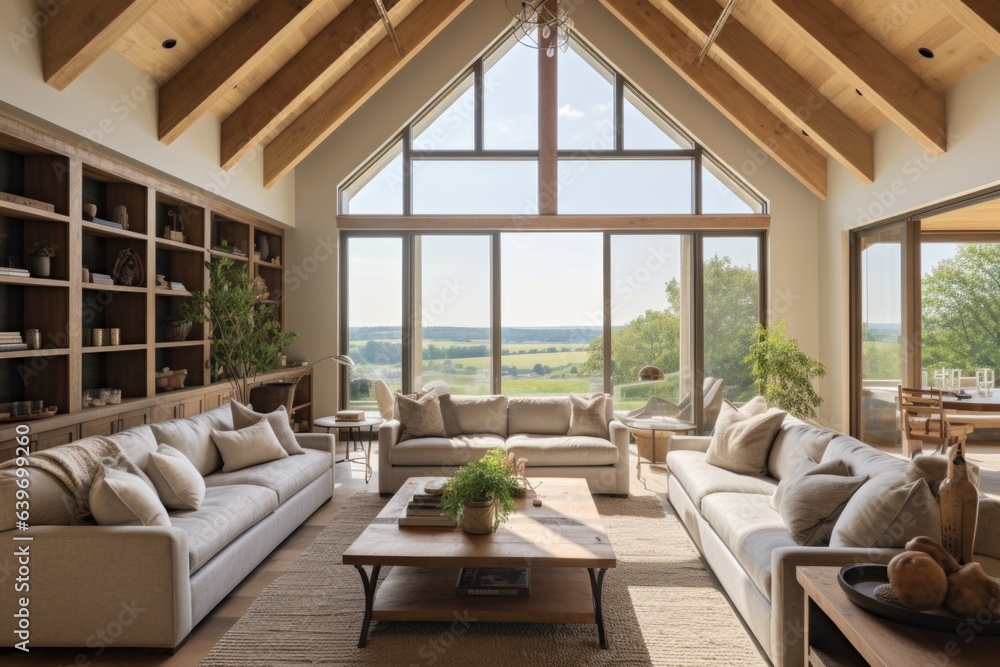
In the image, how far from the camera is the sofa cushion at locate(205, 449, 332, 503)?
384cm

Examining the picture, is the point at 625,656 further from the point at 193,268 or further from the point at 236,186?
the point at 236,186

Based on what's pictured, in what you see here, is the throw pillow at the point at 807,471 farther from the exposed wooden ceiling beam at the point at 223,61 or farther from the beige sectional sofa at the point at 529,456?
the exposed wooden ceiling beam at the point at 223,61

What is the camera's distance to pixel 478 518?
2.99 meters

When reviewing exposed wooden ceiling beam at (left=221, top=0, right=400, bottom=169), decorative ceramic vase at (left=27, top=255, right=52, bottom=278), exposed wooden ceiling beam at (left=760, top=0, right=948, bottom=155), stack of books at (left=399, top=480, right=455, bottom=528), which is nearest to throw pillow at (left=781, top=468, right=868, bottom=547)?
stack of books at (left=399, top=480, right=455, bottom=528)

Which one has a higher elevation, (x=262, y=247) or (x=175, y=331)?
(x=262, y=247)

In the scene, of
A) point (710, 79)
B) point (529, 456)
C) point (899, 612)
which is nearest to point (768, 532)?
point (899, 612)

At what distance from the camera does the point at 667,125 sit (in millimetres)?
7469

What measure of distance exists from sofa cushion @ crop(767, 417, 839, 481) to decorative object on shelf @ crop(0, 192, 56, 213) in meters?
4.68

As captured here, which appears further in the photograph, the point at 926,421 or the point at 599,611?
the point at 926,421

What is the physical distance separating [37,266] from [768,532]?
442 cm

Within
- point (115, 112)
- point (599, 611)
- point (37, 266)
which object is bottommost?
point (599, 611)

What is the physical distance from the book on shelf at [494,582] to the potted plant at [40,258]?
3.15 meters

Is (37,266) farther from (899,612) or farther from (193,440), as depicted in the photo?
(899,612)

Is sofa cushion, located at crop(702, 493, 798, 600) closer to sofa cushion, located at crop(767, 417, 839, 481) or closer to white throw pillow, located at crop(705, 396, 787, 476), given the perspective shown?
sofa cushion, located at crop(767, 417, 839, 481)
